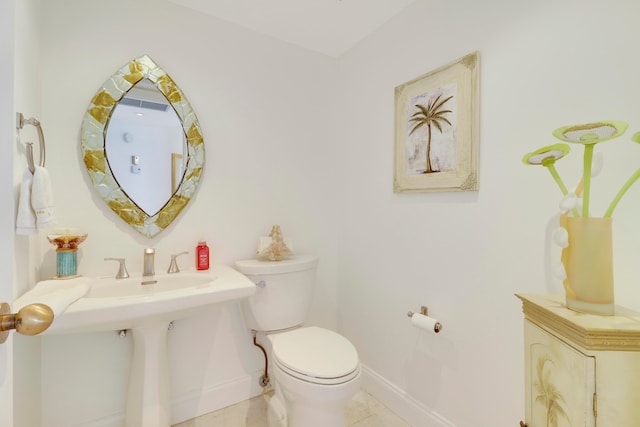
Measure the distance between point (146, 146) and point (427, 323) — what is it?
165 centimetres

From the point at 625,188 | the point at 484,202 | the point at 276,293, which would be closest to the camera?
the point at 625,188

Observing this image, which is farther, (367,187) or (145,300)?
(367,187)

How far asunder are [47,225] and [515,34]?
6.04 feet

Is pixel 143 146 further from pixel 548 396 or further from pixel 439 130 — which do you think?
pixel 548 396

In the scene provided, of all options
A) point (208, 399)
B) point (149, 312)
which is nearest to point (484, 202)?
point (149, 312)

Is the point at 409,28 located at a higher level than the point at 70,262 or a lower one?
higher

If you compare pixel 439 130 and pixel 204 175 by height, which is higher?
pixel 439 130

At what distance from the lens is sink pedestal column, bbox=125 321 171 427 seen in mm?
1248

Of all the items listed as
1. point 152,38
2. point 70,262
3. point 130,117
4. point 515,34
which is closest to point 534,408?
point 515,34

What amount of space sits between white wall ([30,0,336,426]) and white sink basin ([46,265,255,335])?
0.47 feet

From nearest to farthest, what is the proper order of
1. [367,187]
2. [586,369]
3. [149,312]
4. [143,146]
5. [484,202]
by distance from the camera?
[586,369], [149,312], [484,202], [143,146], [367,187]

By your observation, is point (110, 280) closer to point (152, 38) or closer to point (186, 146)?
point (186, 146)

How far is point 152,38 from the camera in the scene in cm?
148

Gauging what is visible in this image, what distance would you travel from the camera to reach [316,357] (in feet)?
4.13
